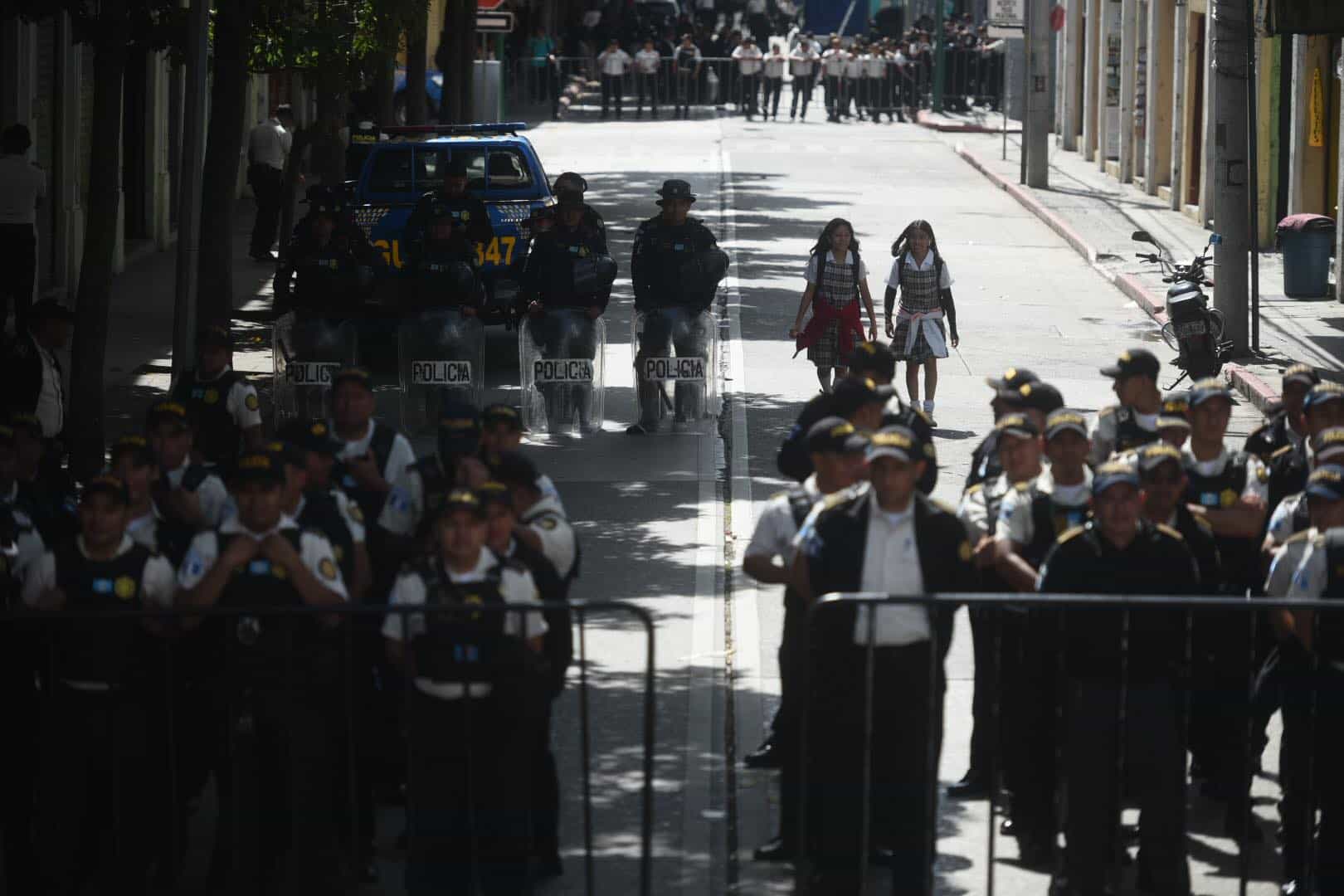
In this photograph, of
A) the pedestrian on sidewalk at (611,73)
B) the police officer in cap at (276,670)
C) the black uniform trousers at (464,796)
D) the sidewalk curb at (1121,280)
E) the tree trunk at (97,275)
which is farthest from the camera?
the pedestrian on sidewalk at (611,73)

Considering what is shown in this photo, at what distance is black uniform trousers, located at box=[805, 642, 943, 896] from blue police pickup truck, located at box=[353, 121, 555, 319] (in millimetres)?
12034

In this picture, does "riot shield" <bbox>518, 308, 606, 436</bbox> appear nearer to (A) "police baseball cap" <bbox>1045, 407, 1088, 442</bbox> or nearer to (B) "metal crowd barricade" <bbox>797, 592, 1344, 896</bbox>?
(A) "police baseball cap" <bbox>1045, 407, 1088, 442</bbox>

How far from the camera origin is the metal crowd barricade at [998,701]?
6.43 meters

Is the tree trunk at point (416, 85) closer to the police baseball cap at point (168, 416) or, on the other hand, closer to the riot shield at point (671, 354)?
the riot shield at point (671, 354)

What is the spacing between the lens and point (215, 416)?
10422 millimetres

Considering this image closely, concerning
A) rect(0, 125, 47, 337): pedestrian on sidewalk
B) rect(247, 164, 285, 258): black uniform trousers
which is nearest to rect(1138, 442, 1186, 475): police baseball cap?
rect(0, 125, 47, 337): pedestrian on sidewalk

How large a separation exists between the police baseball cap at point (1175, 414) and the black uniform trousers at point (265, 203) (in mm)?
19107

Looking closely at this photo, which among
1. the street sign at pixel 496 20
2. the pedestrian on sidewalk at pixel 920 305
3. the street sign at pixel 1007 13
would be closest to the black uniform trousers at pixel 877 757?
the pedestrian on sidewalk at pixel 920 305

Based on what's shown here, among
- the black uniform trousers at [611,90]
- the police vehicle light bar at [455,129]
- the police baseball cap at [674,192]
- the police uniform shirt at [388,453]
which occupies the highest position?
the black uniform trousers at [611,90]

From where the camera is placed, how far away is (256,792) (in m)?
7.11

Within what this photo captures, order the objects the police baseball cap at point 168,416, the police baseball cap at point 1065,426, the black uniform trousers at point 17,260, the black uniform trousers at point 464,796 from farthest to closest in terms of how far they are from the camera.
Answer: the black uniform trousers at point 17,260, the police baseball cap at point 168,416, the police baseball cap at point 1065,426, the black uniform trousers at point 464,796

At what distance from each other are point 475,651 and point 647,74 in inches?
1803

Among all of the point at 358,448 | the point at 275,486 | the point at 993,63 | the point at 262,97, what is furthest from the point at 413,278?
the point at 993,63

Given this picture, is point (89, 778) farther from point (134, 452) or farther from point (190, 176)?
point (190, 176)
